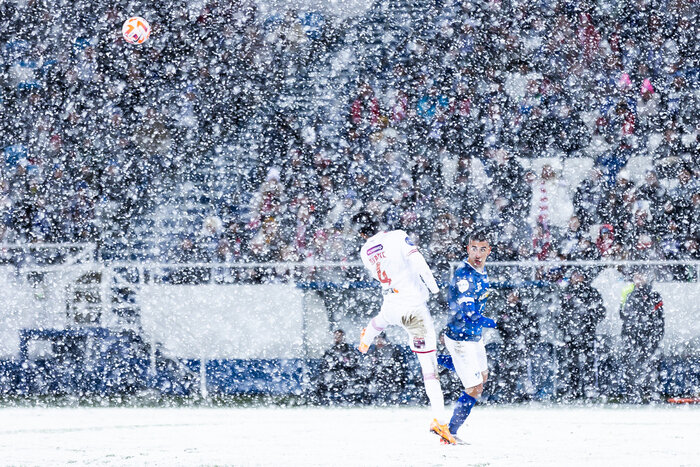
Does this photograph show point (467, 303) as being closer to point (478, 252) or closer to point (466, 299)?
point (466, 299)

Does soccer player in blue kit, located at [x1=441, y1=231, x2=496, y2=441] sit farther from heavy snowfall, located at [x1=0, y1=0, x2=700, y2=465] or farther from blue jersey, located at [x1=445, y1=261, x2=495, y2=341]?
heavy snowfall, located at [x1=0, y1=0, x2=700, y2=465]

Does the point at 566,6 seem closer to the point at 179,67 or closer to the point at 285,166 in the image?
the point at 285,166

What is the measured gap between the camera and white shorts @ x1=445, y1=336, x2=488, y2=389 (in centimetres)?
673

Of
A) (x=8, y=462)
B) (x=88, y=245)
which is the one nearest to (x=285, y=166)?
(x=88, y=245)

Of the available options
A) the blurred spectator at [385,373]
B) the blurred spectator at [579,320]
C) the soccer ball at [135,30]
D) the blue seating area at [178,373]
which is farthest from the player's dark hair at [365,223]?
the soccer ball at [135,30]

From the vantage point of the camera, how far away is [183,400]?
31.4 ft

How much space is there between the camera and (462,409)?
6.77 m

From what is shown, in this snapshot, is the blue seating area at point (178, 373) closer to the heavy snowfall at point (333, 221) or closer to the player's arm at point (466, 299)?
the heavy snowfall at point (333, 221)

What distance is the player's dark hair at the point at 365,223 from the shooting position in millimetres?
11289

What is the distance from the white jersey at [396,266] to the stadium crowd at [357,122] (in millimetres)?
3500

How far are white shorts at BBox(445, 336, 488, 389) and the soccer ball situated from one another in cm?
738

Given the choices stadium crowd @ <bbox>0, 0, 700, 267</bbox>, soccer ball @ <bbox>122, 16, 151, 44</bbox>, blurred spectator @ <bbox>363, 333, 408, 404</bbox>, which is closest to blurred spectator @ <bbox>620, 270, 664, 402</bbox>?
stadium crowd @ <bbox>0, 0, 700, 267</bbox>

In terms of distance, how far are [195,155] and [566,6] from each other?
5398 mm

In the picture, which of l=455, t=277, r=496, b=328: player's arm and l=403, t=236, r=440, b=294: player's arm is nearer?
l=455, t=277, r=496, b=328: player's arm
